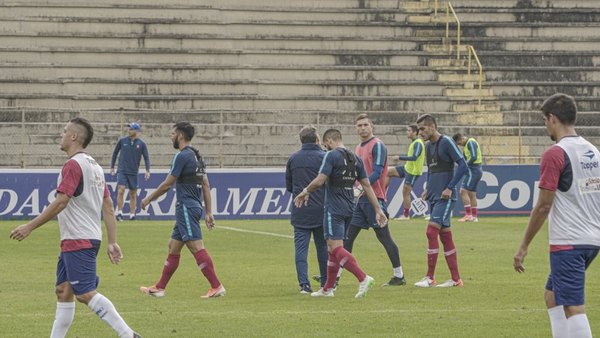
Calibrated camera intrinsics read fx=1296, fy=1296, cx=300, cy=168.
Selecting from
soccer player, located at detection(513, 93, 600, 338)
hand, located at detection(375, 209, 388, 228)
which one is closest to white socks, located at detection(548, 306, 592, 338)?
soccer player, located at detection(513, 93, 600, 338)

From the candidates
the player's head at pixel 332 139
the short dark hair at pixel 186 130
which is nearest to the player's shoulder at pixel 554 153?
the player's head at pixel 332 139

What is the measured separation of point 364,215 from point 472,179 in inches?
544

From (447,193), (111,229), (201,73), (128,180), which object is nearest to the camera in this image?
(111,229)

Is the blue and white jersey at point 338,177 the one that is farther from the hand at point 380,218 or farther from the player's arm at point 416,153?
the player's arm at point 416,153

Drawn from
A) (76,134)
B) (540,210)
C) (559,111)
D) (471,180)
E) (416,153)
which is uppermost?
(559,111)

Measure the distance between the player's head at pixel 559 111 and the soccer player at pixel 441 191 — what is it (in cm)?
656

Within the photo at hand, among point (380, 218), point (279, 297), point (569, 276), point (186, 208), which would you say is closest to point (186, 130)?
point (186, 208)

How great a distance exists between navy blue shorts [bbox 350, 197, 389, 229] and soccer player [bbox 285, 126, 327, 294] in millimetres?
672

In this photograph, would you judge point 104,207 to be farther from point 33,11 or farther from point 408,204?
point 33,11

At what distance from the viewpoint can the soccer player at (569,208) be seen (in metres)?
9.17

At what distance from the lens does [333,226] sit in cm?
1489

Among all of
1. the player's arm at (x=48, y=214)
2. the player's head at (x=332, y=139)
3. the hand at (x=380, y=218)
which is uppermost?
the player's head at (x=332, y=139)

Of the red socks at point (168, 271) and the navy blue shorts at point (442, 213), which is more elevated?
the navy blue shorts at point (442, 213)

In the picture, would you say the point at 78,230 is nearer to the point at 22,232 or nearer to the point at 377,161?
the point at 22,232
